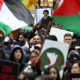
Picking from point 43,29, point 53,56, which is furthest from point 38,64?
point 43,29

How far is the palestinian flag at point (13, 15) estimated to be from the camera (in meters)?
8.10

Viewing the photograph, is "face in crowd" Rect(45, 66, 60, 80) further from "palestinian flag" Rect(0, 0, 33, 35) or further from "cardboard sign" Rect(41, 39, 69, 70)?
"palestinian flag" Rect(0, 0, 33, 35)

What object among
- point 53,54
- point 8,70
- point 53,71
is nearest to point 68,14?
point 53,54

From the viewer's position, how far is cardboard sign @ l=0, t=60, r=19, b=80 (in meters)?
6.17

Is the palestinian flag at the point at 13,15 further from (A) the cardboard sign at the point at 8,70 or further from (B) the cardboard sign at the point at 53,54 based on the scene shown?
(A) the cardboard sign at the point at 8,70

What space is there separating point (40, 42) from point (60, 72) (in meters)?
2.29

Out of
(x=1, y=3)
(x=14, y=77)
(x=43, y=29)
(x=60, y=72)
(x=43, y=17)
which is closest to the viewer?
(x=14, y=77)

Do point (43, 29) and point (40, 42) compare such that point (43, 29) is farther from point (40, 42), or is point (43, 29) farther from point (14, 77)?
point (14, 77)

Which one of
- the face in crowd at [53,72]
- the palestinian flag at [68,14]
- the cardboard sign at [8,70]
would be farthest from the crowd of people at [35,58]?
the palestinian flag at [68,14]

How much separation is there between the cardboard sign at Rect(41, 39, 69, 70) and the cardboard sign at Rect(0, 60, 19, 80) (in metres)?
1.84

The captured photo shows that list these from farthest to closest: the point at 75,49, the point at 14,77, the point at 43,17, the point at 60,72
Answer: the point at 43,17 → the point at 75,49 → the point at 60,72 → the point at 14,77

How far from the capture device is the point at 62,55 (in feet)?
27.0

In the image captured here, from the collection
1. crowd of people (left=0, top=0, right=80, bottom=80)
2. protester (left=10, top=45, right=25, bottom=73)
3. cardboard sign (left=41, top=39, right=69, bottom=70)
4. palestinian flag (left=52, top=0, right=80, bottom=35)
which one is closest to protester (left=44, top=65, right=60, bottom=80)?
crowd of people (left=0, top=0, right=80, bottom=80)

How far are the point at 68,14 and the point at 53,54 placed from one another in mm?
1296
